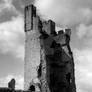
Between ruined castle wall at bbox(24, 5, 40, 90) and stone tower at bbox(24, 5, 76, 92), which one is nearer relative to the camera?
stone tower at bbox(24, 5, 76, 92)

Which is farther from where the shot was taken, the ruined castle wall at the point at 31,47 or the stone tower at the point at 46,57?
the ruined castle wall at the point at 31,47

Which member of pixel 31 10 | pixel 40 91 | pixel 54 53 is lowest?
pixel 40 91

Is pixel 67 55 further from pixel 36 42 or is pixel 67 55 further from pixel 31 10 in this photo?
pixel 31 10

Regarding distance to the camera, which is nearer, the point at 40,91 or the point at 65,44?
the point at 40,91

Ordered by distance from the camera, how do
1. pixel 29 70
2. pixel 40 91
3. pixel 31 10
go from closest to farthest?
1. pixel 40 91
2. pixel 29 70
3. pixel 31 10

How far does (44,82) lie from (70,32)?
5408 millimetres

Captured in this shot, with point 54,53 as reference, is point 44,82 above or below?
below

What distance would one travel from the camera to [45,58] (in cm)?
2234

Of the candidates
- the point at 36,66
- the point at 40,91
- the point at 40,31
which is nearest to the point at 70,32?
the point at 40,31

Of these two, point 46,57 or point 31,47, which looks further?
point 31,47

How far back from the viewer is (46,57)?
885 inches

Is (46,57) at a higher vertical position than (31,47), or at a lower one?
lower

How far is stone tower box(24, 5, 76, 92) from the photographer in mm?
22250

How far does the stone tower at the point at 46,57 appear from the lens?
2225 cm
